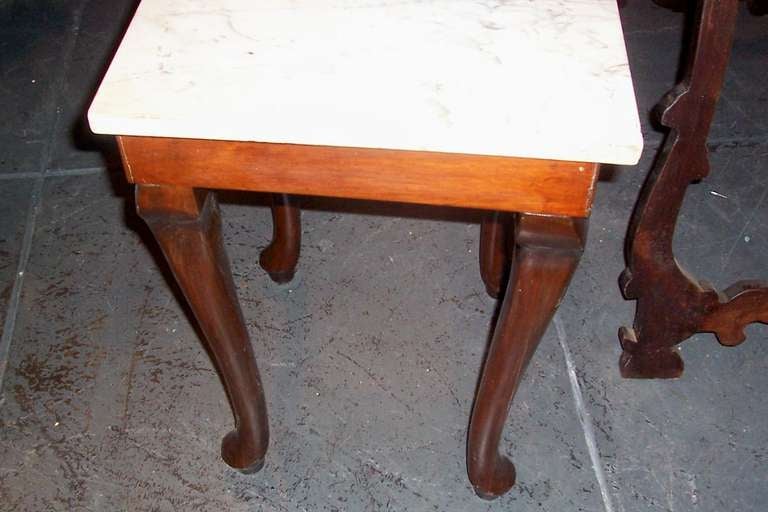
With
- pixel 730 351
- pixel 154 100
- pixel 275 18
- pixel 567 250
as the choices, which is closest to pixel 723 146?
pixel 730 351

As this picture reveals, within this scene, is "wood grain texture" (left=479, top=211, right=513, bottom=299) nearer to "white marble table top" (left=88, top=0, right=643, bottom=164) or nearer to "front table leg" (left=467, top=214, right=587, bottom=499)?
"front table leg" (left=467, top=214, right=587, bottom=499)

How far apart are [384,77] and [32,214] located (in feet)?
3.39

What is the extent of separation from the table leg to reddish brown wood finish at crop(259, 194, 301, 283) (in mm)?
293

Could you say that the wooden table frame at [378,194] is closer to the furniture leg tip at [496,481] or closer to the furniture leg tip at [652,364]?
the furniture leg tip at [496,481]

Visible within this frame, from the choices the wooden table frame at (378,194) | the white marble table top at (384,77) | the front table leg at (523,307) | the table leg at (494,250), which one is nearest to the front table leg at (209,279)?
the wooden table frame at (378,194)

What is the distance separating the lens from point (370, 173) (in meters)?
0.68

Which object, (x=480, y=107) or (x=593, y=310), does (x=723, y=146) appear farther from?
(x=480, y=107)

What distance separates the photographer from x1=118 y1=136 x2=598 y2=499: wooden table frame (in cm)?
67

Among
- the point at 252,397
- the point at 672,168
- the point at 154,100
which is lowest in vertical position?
the point at 252,397

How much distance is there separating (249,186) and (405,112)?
167 mm

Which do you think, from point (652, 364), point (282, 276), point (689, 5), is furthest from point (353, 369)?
point (689, 5)

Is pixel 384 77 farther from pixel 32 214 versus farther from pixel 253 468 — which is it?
pixel 32 214

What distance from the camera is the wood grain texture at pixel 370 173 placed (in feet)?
2.17

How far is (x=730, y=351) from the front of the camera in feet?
4.11
